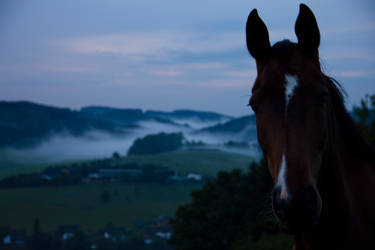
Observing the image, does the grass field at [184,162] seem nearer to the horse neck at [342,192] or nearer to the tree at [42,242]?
the tree at [42,242]

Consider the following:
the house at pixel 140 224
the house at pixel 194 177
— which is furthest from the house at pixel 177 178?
the house at pixel 140 224

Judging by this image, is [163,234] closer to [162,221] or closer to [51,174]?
[162,221]

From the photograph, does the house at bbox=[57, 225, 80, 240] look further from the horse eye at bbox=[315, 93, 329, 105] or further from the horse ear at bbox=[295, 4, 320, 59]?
the horse eye at bbox=[315, 93, 329, 105]

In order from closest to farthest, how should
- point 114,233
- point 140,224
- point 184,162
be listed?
1. point 114,233
2. point 140,224
3. point 184,162

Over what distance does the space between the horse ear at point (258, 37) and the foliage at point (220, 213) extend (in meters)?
25.8

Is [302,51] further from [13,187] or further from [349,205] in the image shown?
[13,187]

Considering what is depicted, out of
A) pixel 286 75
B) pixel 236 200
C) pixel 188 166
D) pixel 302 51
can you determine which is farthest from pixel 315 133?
pixel 188 166

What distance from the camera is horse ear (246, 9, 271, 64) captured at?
9.66 ft

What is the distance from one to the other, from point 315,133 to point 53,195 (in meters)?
76.9

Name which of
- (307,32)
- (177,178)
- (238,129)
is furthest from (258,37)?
(238,129)

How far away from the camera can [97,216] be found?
Result: 63938 mm

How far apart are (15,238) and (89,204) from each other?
1932 cm

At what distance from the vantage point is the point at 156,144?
14388 cm

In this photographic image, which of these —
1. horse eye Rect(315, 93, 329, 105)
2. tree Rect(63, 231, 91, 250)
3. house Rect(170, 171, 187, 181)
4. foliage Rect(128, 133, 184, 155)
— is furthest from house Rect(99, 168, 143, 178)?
horse eye Rect(315, 93, 329, 105)
